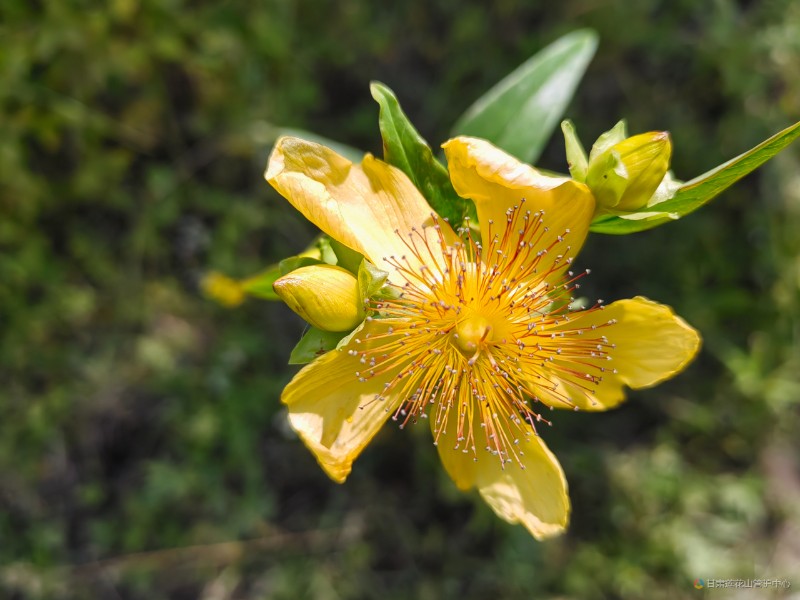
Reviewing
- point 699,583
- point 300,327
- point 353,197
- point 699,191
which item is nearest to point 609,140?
point 699,191

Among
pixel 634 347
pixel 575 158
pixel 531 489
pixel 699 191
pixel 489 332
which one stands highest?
pixel 575 158

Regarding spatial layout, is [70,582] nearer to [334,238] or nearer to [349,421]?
[349,421]

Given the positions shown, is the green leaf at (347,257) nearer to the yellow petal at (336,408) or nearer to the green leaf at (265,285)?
the yellow petal at (336,408)

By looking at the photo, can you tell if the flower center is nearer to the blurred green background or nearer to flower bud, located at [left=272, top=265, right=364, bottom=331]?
flower bud, located at [left=272, top=265, right=364, bottom=331]

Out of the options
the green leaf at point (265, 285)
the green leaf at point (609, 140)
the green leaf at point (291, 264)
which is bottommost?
the green leaf at point (265, 285)

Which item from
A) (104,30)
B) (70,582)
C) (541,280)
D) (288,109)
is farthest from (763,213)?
(70,582)

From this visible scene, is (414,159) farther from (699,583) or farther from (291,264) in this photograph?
(699,583)

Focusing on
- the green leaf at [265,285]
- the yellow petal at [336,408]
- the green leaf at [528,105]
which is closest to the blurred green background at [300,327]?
the green leaf at [528,105]
